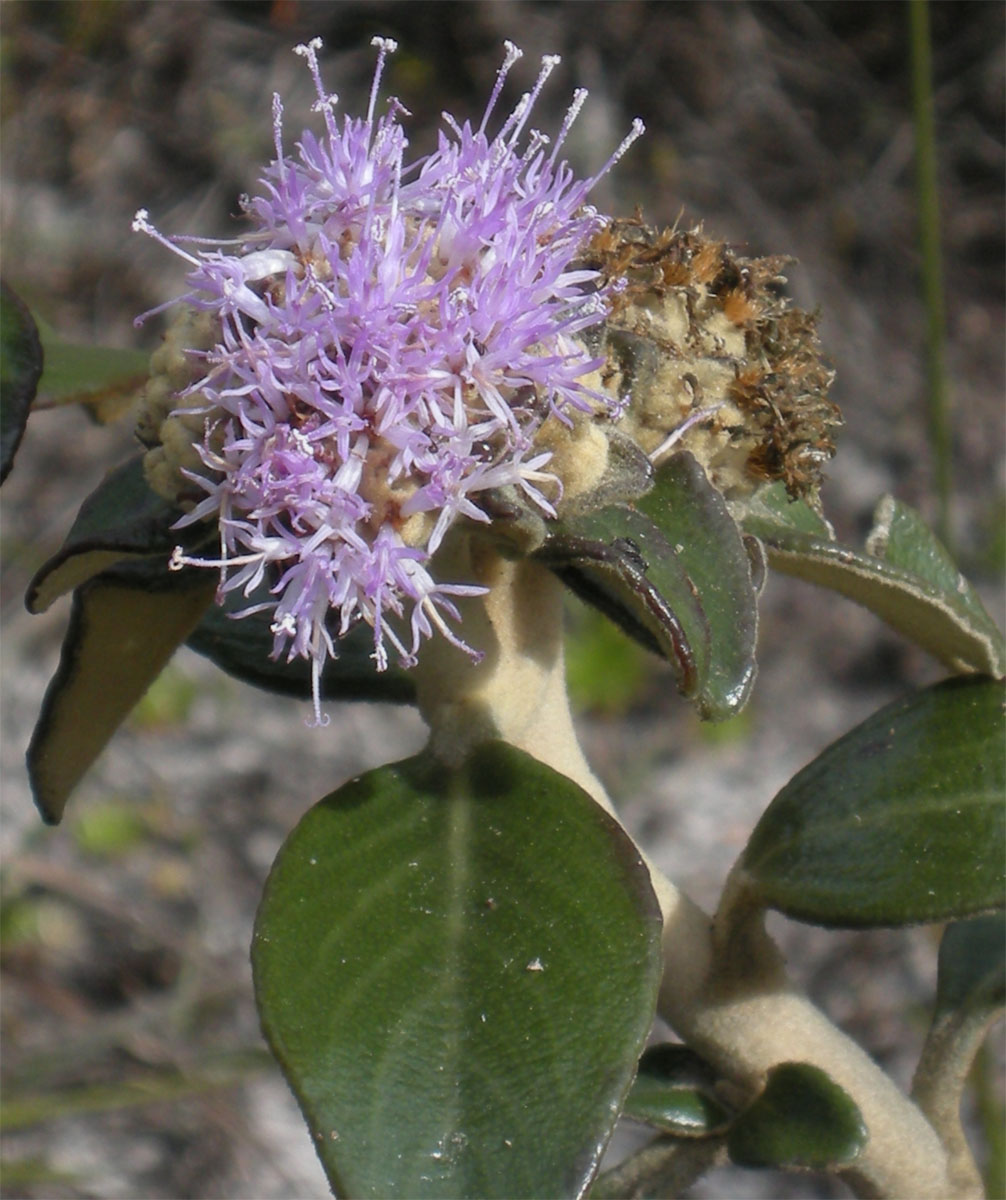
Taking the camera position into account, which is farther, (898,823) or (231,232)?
(231,232)

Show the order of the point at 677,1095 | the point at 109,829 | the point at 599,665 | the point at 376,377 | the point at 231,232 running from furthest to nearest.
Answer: the point at 231,232 → the point at 599,665 → the point at 109,829 → the point at 677,1095 → the point at 376,377

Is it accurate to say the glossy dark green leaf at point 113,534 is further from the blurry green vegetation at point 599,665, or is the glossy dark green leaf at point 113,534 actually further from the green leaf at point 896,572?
the blurry green vegetation at point 599,665

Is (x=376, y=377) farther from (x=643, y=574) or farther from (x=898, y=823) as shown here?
(x=898, y=823)

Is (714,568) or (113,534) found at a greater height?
(714,568)

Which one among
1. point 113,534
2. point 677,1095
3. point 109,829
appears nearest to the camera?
point 113,534

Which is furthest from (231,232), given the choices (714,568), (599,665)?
(714,568)

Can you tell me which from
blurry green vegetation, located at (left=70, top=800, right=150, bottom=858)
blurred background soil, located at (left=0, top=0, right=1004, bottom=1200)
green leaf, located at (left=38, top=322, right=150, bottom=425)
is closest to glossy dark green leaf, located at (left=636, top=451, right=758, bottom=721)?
green leaf, located at (left=38, top=322, right=150, bottom=425)

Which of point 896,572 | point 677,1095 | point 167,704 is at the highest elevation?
point 896,572
